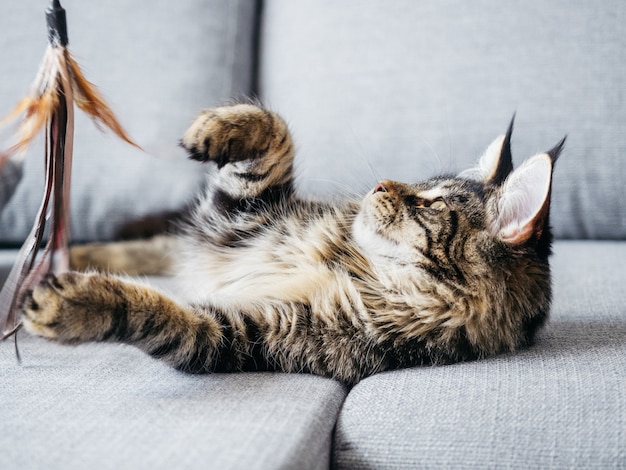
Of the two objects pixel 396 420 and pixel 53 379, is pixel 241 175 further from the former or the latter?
pixel 396 420

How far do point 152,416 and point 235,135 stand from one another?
63cm

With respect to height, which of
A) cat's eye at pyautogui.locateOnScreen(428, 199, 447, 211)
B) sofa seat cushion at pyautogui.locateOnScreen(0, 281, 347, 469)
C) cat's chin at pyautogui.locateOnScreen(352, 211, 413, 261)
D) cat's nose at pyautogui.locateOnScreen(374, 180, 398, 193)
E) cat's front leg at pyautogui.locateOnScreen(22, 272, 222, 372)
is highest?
cat's nose at pyautogui.locateOnScreen(374, 180, 398, 193)

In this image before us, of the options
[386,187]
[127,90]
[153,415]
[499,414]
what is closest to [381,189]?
[386,187]

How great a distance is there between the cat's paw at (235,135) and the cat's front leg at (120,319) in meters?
0.34

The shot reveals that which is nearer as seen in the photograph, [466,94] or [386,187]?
[386,187]

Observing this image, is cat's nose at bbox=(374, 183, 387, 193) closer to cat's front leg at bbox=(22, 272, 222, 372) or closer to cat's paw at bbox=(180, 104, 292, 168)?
cat's paw at bbox=(180, 104, 292, 168)

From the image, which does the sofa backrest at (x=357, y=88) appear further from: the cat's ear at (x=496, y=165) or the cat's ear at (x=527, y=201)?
the cat's ear at (x=527, y=201)

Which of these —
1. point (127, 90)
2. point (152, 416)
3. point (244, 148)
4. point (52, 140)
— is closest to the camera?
point (152, 416)

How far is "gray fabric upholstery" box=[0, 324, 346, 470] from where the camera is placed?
2.58 feet

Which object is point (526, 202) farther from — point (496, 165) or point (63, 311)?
point (63, 311)

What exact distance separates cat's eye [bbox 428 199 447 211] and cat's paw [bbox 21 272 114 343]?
0.66 metres

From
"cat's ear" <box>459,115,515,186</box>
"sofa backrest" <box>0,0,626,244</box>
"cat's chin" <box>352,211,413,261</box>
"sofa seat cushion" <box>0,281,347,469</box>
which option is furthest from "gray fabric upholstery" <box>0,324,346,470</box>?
"sofa backrest" <box>0,0,626,244</box>

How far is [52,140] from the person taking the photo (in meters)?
1.13

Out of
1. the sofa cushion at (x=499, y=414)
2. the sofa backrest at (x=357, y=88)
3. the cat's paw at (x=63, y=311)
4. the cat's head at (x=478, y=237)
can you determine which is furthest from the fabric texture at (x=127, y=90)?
the sofa cushion at (x=499, y=414)
